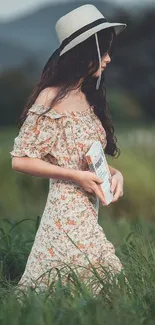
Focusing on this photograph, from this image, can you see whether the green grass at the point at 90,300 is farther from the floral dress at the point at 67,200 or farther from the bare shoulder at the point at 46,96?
the bare shoulder at the point at 46,96

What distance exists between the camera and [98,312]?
149 inches

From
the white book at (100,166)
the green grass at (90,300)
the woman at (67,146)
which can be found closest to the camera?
the green grass at (90,300)

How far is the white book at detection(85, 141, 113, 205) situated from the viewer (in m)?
4.40

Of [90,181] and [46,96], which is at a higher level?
[46,96]

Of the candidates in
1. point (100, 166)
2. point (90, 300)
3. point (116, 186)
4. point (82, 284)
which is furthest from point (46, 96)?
point (90, 300)

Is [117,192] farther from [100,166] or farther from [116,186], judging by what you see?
[100,166]

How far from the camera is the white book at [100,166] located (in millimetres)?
4398

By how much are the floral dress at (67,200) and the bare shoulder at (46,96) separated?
2 cm

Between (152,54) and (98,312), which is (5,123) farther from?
(98,312)

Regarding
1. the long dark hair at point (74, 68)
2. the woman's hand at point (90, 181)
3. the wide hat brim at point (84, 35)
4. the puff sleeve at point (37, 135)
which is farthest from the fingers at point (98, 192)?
the wide hat brim at point (84, 35)

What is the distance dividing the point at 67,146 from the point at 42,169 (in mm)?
146

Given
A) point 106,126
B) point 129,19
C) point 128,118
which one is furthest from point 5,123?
point 106,126

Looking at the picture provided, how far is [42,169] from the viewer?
447 centimetres

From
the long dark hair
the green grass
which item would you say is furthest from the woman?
the green grass
